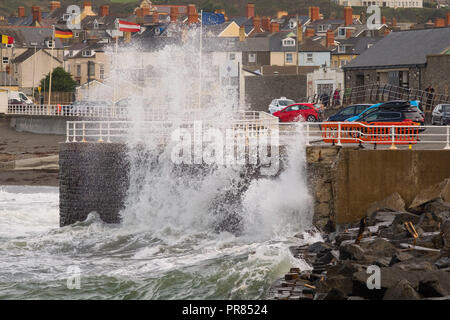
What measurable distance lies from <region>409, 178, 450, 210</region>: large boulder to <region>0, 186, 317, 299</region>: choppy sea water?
249cm

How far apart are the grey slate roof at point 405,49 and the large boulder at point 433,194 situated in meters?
26.4

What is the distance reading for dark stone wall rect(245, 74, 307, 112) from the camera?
2406 inches

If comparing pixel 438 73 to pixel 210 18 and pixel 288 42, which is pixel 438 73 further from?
pixel 288 42

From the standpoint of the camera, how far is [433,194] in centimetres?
2147

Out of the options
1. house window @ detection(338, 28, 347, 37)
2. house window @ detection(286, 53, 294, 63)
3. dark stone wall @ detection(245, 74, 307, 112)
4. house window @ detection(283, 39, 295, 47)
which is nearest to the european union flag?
dark stone wall @ detection(245, 74, 307, 112)

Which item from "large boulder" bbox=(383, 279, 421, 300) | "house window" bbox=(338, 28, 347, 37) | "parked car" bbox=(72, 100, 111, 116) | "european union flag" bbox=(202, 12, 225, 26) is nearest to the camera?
"large boulder" bbox=(383, 279, 421, 300)

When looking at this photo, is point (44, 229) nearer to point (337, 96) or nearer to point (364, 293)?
point (364, 293)

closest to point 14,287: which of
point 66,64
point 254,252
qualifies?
point 254,252

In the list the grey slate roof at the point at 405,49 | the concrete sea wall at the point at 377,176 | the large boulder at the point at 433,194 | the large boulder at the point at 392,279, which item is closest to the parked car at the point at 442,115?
the grey slate roof at the point at 405,49

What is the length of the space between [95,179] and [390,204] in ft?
29.0

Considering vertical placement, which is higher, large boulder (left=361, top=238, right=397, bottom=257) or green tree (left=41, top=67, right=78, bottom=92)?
green tree (left=41, top=67, right=78, bottom=92)

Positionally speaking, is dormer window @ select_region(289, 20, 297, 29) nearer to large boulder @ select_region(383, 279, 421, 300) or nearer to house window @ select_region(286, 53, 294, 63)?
house window @ select_region(286, 53, 294, 63)

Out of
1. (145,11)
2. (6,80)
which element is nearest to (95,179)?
(6,80)

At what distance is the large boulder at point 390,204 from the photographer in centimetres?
2174
